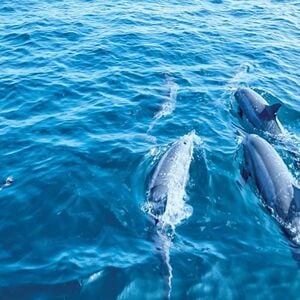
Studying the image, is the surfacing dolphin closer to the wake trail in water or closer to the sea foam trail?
the sea foam trail

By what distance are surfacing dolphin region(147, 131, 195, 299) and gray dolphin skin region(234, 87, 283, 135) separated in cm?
424

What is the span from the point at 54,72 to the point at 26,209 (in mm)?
10450

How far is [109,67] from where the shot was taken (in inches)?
894

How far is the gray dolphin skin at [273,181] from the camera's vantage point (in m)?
12.7

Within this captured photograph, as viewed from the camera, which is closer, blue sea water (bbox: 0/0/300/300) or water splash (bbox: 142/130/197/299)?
blue sea water (bbox: 0/0/300/300)

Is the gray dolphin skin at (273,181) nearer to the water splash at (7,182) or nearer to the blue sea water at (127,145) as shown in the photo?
the blue sea water at (127,145)

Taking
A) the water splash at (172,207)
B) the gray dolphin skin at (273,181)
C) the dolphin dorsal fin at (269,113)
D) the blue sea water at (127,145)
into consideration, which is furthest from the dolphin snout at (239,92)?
the water splash at (172,207)

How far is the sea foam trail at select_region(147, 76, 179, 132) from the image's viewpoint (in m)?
18.4

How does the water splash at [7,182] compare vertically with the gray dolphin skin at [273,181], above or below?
below

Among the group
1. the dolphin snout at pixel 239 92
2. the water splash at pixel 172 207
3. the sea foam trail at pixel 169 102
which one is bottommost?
the sea foam trail at pixel 169 102

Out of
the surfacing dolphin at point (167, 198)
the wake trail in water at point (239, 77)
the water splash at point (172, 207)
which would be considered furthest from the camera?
the wake trail in water at point (239, 77)

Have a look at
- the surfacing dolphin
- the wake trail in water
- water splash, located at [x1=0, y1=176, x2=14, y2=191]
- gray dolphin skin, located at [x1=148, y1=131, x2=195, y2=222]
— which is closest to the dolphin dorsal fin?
the wake trail in water

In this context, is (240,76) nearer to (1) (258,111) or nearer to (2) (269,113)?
(1) (258,111)

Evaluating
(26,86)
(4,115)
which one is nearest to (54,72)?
(26,86)
